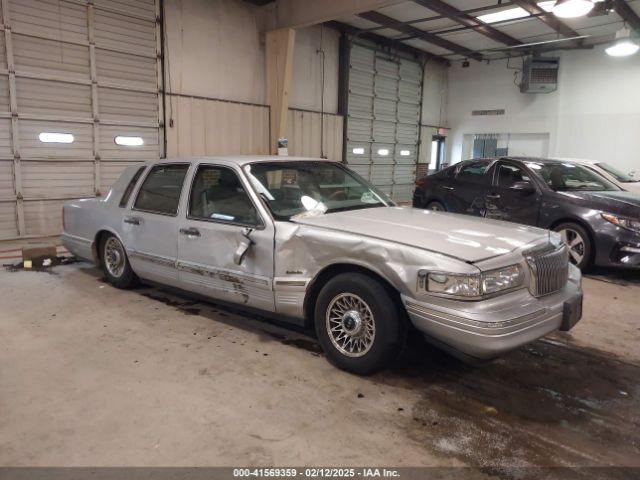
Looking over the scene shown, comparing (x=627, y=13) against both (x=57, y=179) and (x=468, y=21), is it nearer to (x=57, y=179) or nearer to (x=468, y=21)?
(x=468, y=21)

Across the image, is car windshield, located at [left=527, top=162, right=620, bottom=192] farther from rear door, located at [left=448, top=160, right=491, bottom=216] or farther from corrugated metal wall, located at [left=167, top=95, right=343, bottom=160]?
corrugated metal wall, located at [left=167, top=95, right=343, bottom=160]

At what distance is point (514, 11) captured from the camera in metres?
11.1

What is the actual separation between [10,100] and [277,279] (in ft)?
21.9

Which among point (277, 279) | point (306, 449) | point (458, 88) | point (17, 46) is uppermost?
point (458, 88)

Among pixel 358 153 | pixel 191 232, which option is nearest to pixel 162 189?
pixel 191 232

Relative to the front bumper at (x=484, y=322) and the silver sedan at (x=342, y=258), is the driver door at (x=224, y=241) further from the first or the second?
the front bumper at (x=484, y=322)

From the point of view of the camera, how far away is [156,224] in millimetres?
4289

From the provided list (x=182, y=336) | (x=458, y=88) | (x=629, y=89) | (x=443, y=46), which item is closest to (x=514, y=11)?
(x=443, y=46)

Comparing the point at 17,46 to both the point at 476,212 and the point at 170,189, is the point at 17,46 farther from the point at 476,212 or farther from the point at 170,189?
the point at 476,212

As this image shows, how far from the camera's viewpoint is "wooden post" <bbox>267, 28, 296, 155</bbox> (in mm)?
10344

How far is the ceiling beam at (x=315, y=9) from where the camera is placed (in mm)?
8812

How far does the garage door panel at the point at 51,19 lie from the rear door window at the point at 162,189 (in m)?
5.07

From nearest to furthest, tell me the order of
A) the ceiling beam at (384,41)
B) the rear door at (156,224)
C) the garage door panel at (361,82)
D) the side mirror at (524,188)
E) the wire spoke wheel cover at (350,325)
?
the wire spoke wheel cover at (350,325), the rear door at (156,224), the side mirror at (524,188), the ceiling beam at (384,41), the garage door panel at (361,82)

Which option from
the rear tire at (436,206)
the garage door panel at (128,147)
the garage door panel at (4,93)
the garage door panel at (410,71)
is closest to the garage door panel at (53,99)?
the garage door panel at (4,93)
